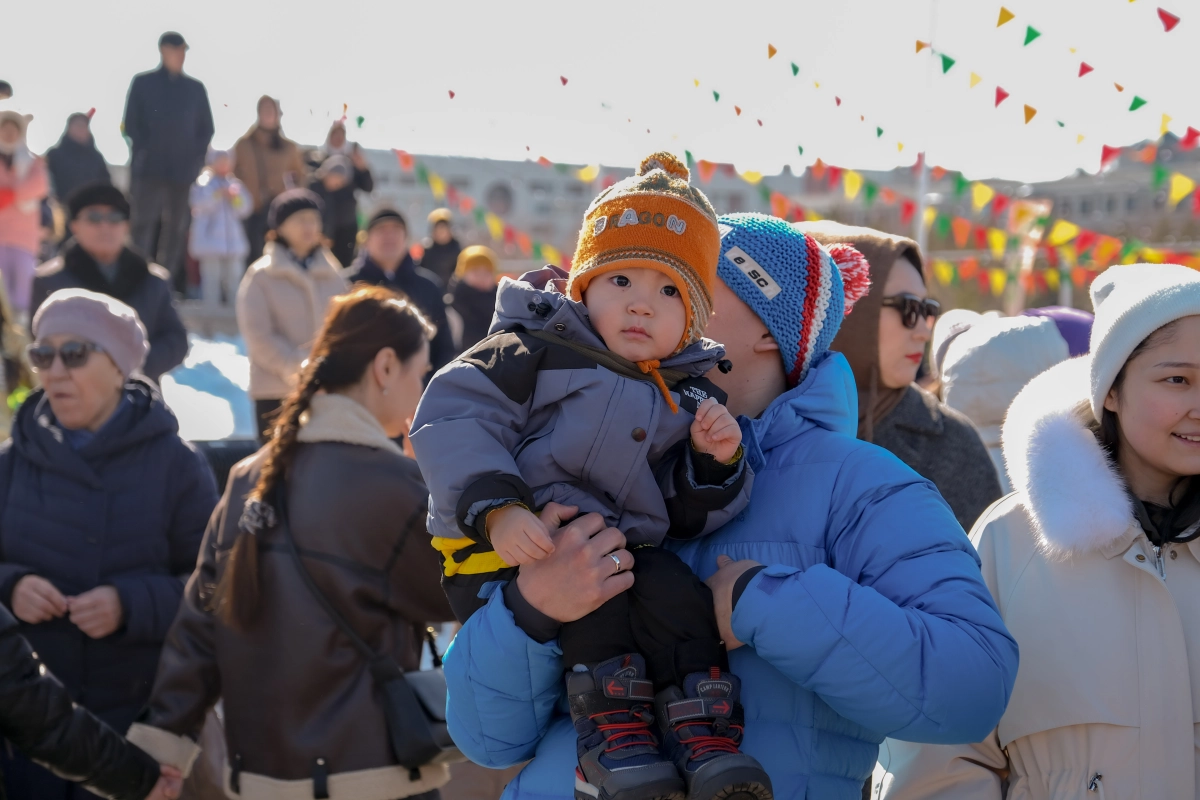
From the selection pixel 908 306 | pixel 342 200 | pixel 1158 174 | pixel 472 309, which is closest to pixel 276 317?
pixel 472 309

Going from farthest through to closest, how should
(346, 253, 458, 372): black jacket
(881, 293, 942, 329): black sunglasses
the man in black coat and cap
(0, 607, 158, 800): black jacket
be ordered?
the man in black coat and cap
(346, 253, 458, 372): black jacket
(881, 293, 942, 329): black sunglasses
(0, 607, 158, 800): black jacket

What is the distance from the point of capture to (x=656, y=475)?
2102 millimetres

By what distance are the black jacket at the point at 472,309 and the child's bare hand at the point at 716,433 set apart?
317 inches

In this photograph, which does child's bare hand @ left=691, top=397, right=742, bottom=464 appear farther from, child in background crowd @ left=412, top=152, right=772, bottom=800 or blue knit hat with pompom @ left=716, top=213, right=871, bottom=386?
blue knit hat with pompom @ left=716, top=213, right=871, bottom=386

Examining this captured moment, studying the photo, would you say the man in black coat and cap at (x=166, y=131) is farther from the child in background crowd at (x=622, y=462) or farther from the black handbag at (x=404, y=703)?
the child in background crowd at (x=622, y=462)

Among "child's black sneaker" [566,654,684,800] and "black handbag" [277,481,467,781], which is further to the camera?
"black handbag" [277,481,467,781]

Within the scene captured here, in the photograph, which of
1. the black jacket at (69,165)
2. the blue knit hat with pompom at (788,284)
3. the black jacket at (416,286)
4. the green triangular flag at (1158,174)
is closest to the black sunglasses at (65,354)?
the blue knit hat with pompom at (788,284)

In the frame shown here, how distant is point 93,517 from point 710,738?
258cm

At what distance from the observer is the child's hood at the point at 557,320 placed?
2098mm

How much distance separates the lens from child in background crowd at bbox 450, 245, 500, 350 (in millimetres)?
10031

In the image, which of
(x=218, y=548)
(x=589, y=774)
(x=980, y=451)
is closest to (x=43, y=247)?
(x=218, y=548)

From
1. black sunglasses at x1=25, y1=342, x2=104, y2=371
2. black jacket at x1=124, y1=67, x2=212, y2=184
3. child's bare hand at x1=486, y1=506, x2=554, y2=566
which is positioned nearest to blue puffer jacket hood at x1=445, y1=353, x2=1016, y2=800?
child's bare hand at x1=486, y1=506, x2=554, y2=566

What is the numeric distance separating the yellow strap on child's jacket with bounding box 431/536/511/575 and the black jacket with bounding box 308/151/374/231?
10256 mm

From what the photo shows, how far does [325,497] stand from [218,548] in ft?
1.34
